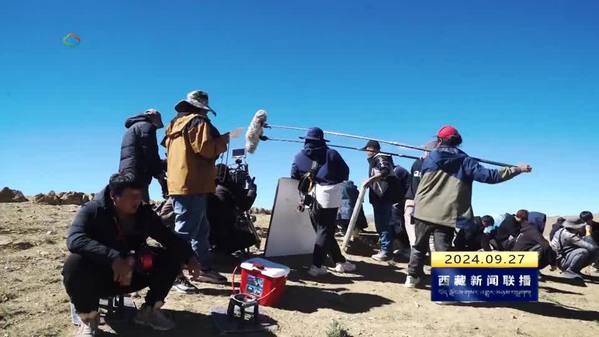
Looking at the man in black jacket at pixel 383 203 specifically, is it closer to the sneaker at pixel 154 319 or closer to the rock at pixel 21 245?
the sneaker at pixel 154 319

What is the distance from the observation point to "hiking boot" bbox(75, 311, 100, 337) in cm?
332

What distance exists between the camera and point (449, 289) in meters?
5.11

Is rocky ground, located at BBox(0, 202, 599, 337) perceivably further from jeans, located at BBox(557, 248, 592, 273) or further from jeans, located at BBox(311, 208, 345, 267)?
jeans, located at BBox(557, 248, 592, 273)

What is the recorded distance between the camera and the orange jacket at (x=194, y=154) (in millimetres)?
4898

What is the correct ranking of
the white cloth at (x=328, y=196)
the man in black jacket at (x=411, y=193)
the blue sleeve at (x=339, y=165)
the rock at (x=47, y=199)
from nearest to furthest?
1. the white cloth at (x=328, y=196)
2. the blue sleeve at (x=339, y=165)
3. the man in black jacket at (x=411, y=193)
4. the rock at (x=47, y=199)

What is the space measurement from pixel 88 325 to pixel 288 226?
3.78 m

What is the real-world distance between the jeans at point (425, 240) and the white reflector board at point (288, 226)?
1876 mm

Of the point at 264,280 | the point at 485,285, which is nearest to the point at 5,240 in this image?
the point at 264,280

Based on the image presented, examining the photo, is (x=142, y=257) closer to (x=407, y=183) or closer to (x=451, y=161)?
(x=451, y=161)

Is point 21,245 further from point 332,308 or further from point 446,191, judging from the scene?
point 446,191

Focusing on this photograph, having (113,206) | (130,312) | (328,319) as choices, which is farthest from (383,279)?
(113,206)

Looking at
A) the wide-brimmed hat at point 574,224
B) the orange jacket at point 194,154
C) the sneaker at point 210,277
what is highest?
the orange jacket at point 194,154

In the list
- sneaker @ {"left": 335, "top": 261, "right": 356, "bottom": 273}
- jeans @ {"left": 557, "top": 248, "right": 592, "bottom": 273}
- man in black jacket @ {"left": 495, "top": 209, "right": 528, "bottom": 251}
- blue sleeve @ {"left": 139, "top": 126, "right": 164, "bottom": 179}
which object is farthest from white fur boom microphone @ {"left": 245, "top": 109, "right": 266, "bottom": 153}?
jeans @ {"left": 557, "top": 248, "right": 592, "bottom": 273}

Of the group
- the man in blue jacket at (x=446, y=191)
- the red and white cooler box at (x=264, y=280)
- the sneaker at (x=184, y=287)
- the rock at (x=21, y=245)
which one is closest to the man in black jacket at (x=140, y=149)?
the sneaker at (x=184, y=287)
